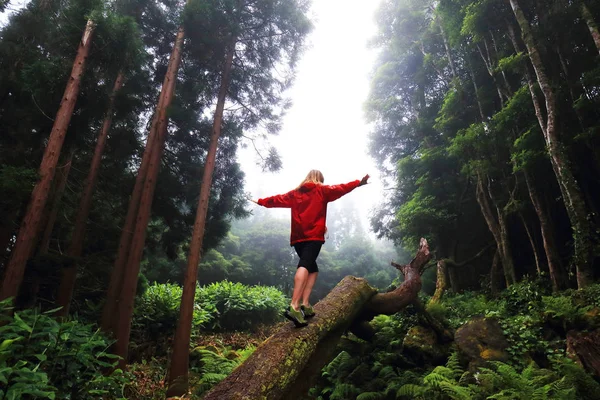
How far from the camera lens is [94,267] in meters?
9.55

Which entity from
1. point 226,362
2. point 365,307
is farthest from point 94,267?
point 365,307

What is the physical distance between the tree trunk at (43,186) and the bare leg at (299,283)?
485 centimetres

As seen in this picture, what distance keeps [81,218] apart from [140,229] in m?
2.52

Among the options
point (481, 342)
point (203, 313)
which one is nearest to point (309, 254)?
point (481, 342)

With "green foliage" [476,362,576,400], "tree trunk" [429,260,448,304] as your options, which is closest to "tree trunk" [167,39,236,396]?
"green foliage" [476,362,576,400]

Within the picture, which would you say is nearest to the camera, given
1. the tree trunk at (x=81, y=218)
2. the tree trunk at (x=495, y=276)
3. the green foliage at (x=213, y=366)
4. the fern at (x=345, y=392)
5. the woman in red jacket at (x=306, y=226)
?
the woman in red jacket at (x=306, y=226)

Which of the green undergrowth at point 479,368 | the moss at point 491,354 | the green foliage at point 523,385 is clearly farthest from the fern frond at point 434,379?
the moss at point 491,354

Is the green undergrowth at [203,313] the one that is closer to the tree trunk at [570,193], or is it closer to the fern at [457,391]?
the fern at [457,391]

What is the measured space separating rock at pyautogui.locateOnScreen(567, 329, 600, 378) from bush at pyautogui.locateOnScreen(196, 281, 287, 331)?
33.6 feet

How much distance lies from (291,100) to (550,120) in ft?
29.4

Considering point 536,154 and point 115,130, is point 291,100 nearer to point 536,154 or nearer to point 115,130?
point 115,130

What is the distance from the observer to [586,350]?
167 inches

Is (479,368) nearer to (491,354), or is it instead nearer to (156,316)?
(491,354)

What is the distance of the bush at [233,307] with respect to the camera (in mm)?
12000
